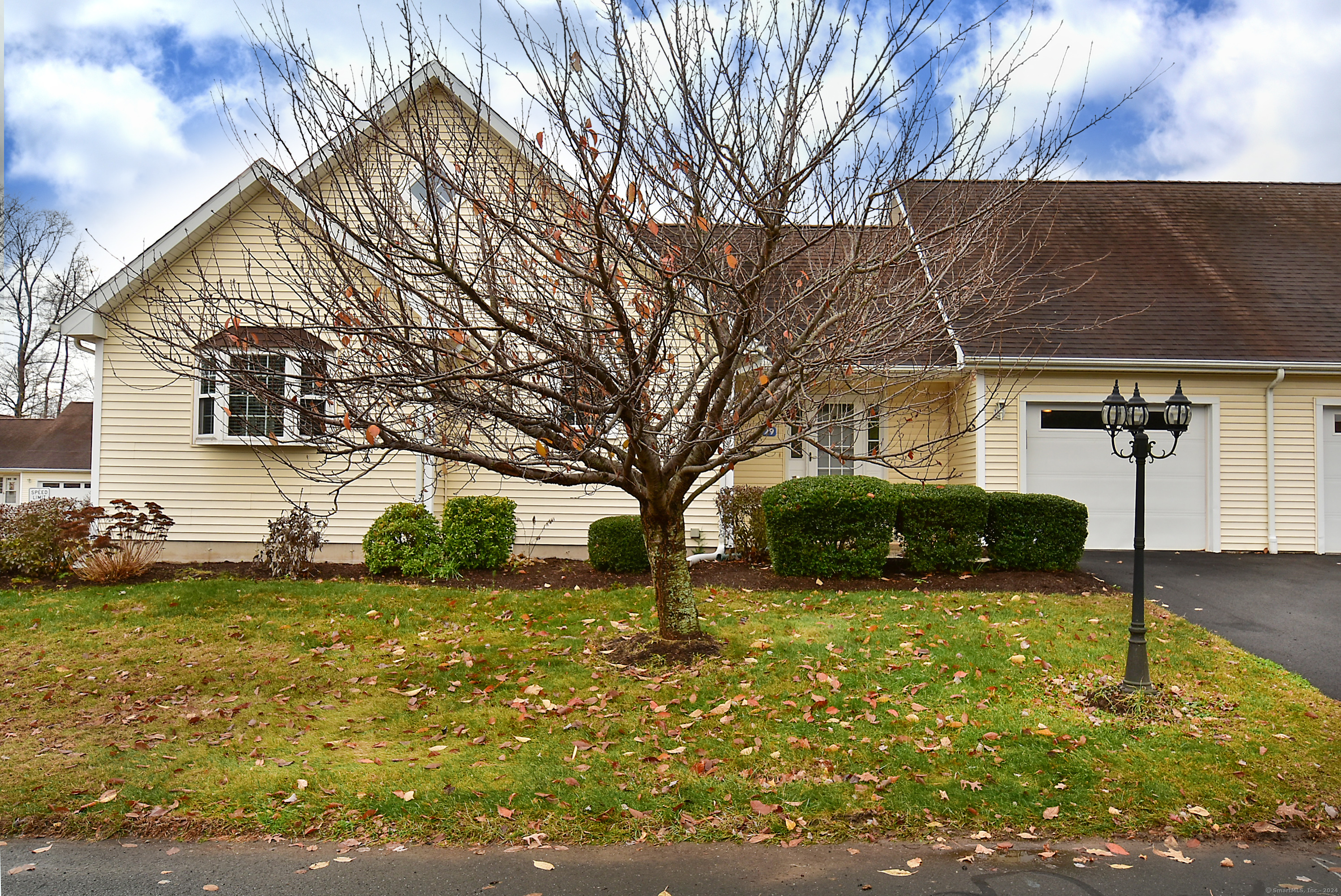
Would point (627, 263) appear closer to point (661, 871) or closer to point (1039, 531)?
point (661, 871)

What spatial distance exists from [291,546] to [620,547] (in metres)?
4.17

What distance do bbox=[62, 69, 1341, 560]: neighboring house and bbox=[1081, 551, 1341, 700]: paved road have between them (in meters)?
1.12

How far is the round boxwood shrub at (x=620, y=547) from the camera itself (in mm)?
10477

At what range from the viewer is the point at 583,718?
591 cm

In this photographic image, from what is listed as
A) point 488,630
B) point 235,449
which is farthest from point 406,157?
point 235,449

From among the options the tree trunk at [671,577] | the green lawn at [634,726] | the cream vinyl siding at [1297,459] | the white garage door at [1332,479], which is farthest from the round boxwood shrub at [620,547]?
the white garage door at [1332,479]

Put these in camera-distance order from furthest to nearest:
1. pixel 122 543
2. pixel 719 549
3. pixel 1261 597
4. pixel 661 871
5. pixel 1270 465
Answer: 1. pixel 1270 465
2. pixel 719 549
3. pixel 122 543
4. pixel 1261 597
5. pixel 661 871

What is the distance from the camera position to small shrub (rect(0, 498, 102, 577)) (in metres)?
10.2

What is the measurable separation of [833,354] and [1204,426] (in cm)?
1004

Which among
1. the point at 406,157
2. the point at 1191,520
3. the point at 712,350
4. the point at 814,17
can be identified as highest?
the point at 814,17

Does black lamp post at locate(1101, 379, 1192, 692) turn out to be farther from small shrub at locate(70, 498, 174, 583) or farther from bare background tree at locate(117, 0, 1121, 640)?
small shrub at locate(70, 498, 174, 583)

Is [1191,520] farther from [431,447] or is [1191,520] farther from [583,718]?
[431,447]

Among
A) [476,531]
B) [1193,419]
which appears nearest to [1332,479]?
[1193,419]

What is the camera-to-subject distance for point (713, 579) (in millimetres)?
10195
